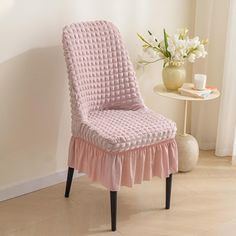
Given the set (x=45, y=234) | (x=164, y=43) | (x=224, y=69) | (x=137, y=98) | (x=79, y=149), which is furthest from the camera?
(x=224, y=69)

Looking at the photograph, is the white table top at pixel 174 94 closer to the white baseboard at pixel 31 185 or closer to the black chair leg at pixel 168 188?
the black chair leg at pixel 168 188

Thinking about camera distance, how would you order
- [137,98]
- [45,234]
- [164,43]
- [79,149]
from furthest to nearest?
[164,43], [137,98], [79,149], [45,234]

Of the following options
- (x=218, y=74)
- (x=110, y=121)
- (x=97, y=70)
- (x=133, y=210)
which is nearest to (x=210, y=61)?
(x=218, y=74)

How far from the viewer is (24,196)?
2.96 metres

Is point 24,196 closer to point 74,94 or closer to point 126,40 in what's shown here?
point 74,94

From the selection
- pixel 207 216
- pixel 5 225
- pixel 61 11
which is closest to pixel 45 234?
pixel 5 225

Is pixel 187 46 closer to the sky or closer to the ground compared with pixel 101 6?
closer to the ground

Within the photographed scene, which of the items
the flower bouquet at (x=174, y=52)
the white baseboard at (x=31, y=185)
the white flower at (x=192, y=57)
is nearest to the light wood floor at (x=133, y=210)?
the white baseboard at (x=31, y=185)

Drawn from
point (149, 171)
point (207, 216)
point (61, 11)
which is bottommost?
point (207, 216)

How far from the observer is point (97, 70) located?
283 cm

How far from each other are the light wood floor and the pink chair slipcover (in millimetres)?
248

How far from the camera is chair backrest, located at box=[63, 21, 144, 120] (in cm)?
269

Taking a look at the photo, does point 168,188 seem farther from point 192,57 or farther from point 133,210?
point 192,57

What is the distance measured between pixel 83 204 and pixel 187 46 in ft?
3.79
